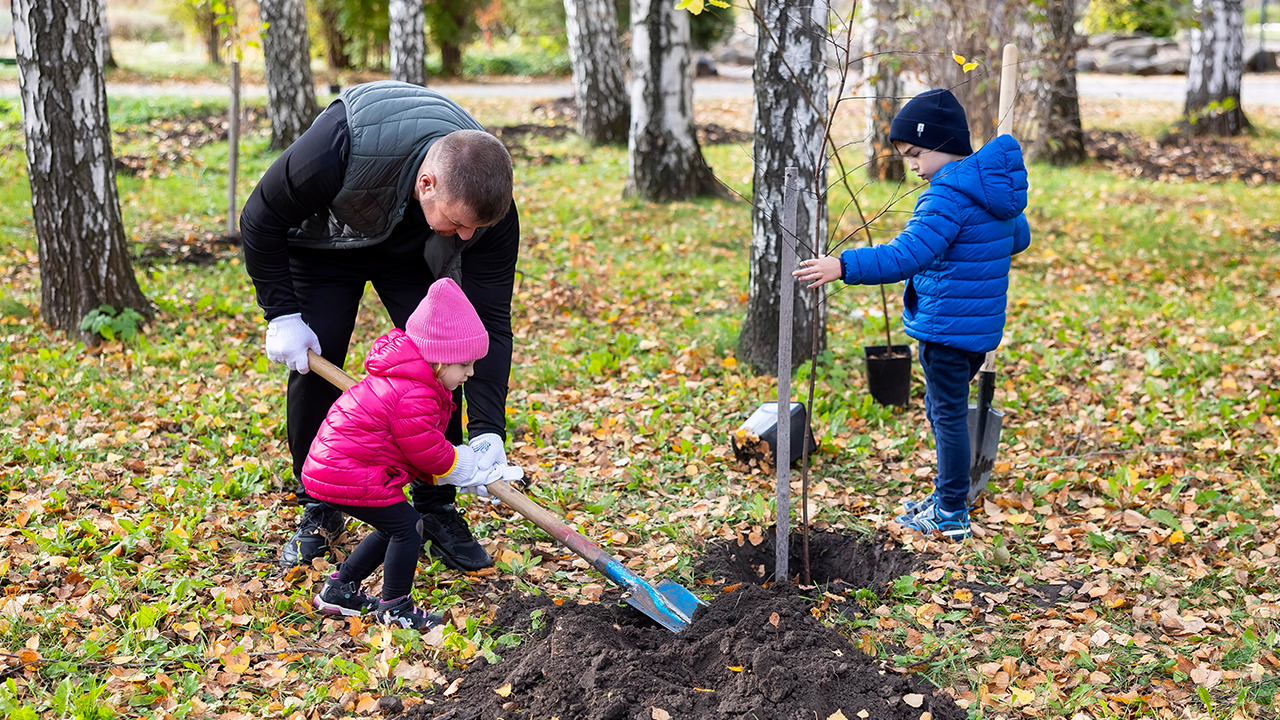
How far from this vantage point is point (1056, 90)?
1061 cm

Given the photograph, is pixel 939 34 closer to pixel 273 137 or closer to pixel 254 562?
pixel 273 137

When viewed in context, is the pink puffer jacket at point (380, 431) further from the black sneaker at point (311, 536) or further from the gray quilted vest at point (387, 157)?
the black sneaker at point (311, 536)

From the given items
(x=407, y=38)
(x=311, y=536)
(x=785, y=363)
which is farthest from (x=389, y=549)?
(x=407, y=38)

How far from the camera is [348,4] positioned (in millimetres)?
19141

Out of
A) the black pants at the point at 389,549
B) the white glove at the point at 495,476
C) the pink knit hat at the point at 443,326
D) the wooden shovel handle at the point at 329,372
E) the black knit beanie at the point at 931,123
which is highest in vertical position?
the black knit beanie at the point at 931,123

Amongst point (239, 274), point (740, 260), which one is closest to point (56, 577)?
point (239, 274)

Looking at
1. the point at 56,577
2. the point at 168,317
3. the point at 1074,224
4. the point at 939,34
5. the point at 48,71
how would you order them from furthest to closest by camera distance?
the point at 939,34 < the point at 1074,224 < the point at 168,317 < the point at 48,71 < the point at 56,577

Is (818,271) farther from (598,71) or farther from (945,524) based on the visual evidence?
(598,71)

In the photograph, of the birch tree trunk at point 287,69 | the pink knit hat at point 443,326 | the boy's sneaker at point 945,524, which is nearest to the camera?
the pink knit hat at point 443,326

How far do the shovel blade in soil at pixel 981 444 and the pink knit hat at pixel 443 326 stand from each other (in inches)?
89.6

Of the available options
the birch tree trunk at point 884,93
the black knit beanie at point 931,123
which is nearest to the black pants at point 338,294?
the black knit beanie at point 931,123

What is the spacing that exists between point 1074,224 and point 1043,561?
250 inches

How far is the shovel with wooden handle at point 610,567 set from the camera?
3121mm

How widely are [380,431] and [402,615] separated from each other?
680 millimetres
